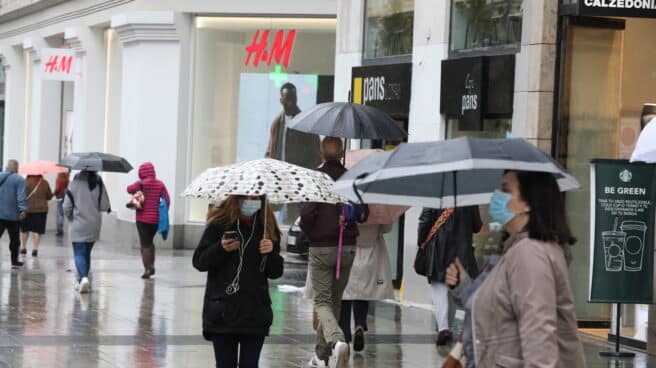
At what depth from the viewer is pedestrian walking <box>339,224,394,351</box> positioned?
12047 mm

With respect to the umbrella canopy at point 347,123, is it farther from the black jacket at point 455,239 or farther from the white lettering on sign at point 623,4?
Result: the white lettering on sign at point 623,4

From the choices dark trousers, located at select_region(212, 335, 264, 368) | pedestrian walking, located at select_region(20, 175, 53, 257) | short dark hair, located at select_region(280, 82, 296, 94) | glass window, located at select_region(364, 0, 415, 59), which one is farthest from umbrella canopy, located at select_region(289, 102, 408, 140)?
short dark hair, located at select_region(280, 82, 296, 94)

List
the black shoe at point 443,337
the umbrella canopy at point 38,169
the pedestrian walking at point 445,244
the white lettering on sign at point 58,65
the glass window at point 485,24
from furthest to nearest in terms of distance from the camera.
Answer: the white lettering on sign at point 58,65, the umbrella canopy at point 38,169, the glass window at point 485,24, the black shoe at point 443,337, the pedestrian walking at point 445,244

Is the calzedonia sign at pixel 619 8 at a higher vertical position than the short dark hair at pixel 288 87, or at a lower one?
higher

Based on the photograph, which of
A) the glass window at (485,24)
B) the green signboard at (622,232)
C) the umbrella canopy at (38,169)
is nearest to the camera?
the green signboard at (622,232)

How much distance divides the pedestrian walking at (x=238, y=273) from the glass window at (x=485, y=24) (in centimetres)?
715

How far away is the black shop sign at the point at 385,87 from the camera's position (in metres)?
16.6

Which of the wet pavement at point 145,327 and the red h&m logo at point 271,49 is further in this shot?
the red h&m logo at point 271,49

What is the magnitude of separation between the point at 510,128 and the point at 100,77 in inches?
670

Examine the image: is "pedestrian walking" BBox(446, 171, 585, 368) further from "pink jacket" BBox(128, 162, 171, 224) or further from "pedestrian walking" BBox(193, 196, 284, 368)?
"pink jacket" BBox(128, 162, 171, 224)

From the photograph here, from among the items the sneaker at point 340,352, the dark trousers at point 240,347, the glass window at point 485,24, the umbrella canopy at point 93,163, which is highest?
the glass window at point 485,24

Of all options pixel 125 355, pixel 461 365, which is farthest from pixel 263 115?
pixel 461 365

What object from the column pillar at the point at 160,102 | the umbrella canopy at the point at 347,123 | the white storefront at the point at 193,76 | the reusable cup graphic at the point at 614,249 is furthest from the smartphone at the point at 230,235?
the column pillar at the point at 160,102

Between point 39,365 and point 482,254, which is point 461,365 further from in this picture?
point 482,254
